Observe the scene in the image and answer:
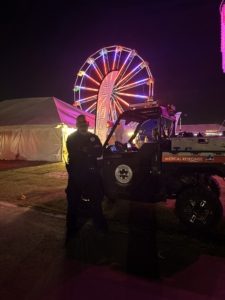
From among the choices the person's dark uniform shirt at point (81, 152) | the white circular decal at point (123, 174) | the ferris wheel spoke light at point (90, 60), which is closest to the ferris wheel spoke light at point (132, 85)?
the ferris wheel spoke light at point (90, 60)

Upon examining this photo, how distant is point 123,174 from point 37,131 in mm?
16402

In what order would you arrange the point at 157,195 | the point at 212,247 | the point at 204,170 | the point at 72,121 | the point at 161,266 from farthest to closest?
the point at 72,121, the point at 157,195, the point at 204,170, the point at 212,247, the point at 161,266

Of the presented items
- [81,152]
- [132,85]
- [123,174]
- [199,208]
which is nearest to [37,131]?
[132,85]

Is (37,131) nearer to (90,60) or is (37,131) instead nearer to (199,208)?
(90,60)

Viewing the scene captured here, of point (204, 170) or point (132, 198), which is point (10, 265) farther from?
point (204, 170)

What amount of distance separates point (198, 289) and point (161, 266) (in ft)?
2.20

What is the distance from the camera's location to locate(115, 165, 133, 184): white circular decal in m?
6.38

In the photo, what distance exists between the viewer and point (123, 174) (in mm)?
6445

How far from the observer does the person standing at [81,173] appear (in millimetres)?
5477

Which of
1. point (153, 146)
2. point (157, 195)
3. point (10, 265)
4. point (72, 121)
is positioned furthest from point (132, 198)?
point (72, 121)

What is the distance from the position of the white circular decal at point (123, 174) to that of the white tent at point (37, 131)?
14.9 meters

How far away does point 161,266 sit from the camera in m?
4.21

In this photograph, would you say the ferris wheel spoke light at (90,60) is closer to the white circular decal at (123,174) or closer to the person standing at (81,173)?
the white circular decal at (123,174)

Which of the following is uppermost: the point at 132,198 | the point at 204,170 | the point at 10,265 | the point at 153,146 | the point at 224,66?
the point at 224,66
